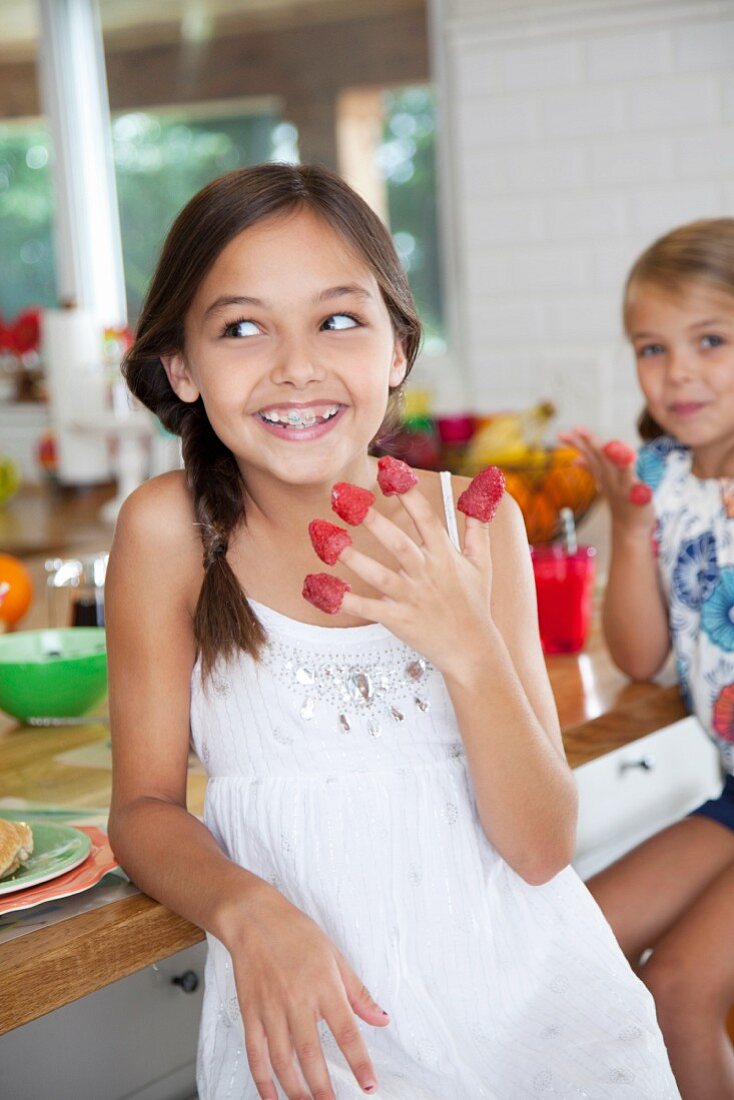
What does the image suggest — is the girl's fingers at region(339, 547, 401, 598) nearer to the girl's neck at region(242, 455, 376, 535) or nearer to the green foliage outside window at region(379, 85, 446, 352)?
the girl's neck at region(242, 455, 376, 535)

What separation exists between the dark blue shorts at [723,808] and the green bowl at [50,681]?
0.59 meters

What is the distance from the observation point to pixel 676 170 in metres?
2.67

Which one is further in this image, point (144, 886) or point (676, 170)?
point (676, 170)

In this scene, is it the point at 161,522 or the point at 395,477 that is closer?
the point at 395,477

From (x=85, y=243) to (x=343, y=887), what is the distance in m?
2.87

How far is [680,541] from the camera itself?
4.70ft

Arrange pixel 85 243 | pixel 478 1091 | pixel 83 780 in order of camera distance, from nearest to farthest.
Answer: pixel 478 1091 → pixel 83 780 → pixel 85 243

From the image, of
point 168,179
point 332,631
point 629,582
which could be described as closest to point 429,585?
point 332,631

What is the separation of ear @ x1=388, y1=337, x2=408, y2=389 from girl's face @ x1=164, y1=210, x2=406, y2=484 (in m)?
0.07

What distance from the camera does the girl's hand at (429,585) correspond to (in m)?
0.82

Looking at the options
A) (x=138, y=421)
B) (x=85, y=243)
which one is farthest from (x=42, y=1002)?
(x=85, y=243)

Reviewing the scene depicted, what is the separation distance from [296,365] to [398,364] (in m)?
0.16

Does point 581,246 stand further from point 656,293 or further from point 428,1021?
point 428,1021

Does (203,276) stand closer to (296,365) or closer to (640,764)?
(296,365)
